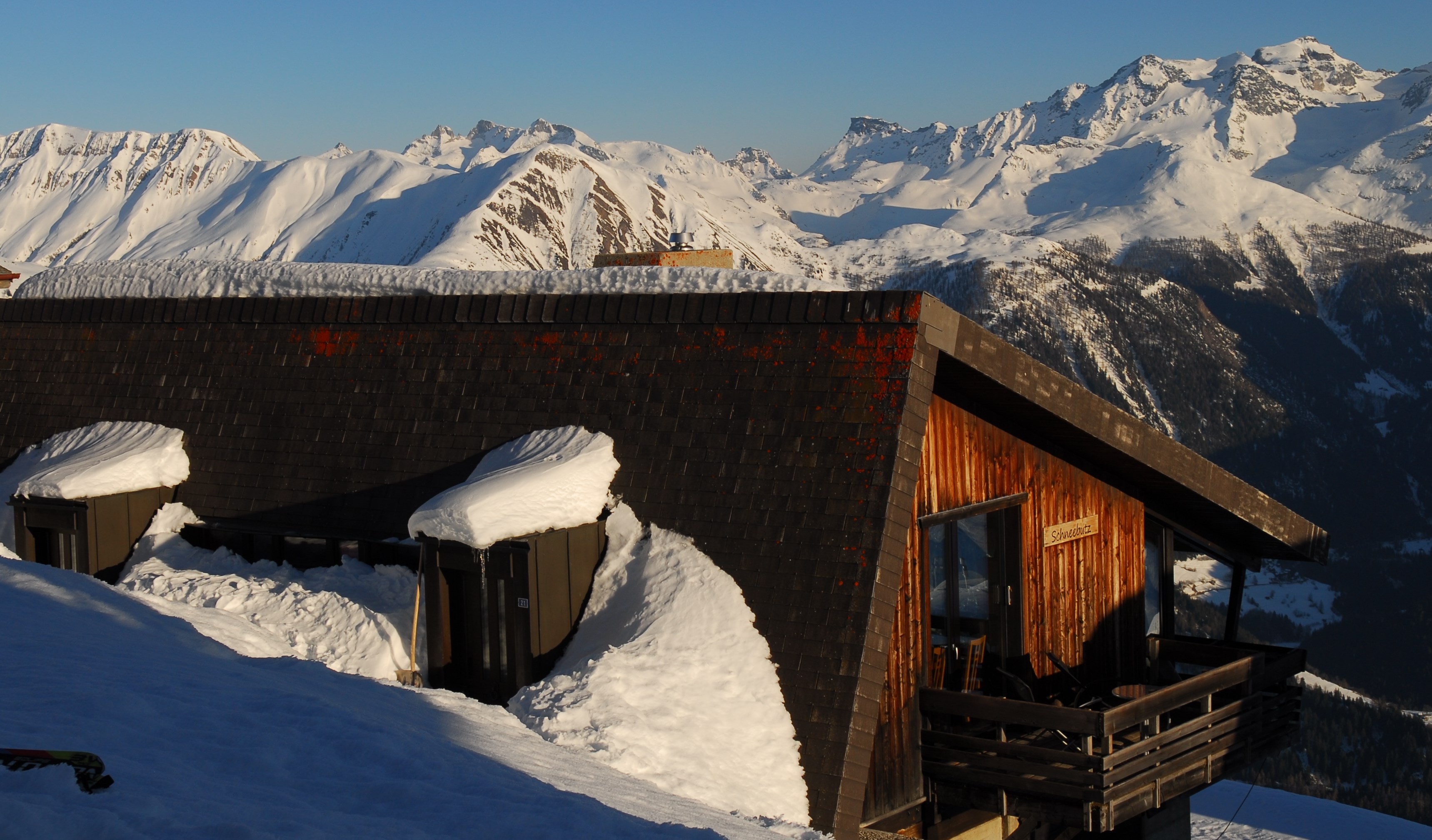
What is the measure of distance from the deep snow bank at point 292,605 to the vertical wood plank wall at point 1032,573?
3.45 meters

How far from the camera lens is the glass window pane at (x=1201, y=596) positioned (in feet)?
279

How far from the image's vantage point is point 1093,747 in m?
7.83

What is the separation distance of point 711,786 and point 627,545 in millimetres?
2037

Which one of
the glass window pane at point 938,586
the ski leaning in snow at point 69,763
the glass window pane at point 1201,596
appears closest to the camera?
the ski leaning in snow at point 69,763

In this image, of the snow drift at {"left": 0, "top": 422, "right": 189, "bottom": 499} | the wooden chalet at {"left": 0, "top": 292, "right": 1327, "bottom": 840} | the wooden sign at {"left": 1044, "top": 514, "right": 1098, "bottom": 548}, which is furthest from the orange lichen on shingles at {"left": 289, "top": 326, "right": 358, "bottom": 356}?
the wooden sign at {"left": 1044, "top": 514, "right": 1098, "bottom": 548}

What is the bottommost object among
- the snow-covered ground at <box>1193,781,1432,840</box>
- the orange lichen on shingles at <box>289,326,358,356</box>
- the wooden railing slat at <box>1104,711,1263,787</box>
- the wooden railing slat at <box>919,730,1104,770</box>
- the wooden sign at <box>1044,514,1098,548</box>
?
the snow-covered ground at <box>1193,781,1432,840</box>

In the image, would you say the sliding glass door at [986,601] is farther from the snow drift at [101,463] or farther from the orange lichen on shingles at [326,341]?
the snow drift at [101,463]

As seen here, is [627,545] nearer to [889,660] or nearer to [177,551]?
[889,660]

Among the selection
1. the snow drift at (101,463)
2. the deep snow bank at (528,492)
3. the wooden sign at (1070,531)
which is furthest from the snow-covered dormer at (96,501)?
the wooden sign at (1070,531)

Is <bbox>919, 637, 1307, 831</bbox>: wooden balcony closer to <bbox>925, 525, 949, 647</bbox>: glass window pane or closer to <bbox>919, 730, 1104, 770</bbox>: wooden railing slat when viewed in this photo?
<bbox>919, 730, 1104, 770</bbox>: wooden railing slat

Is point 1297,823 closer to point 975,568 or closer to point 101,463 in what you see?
point 975,568

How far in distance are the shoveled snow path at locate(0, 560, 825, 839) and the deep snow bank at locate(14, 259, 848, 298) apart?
3711mm

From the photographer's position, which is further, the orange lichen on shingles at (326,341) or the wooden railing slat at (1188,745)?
the orange lichen on shingles at (326,341)

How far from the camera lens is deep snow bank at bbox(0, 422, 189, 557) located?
9625 millimetres
